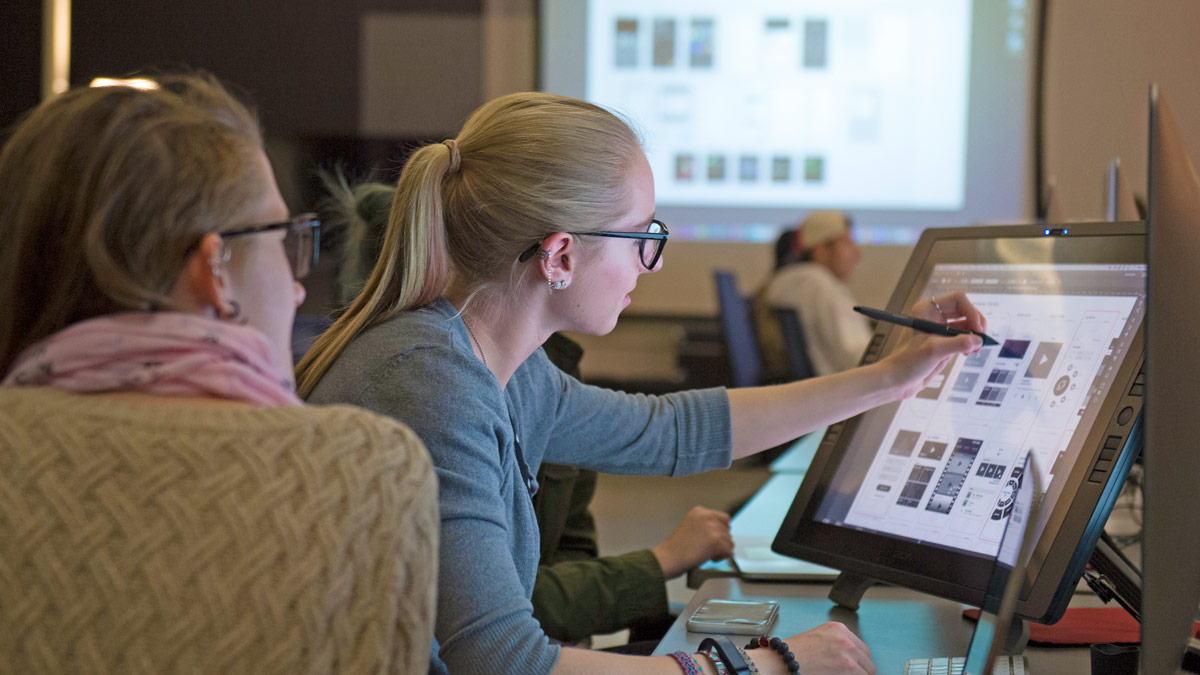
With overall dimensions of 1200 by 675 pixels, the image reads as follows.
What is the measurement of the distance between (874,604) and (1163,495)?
1.70 feet

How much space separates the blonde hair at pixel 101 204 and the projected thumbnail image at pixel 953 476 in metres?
0.81

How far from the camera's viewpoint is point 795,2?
5152 millimetres

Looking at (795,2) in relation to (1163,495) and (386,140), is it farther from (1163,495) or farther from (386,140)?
(1163,495)

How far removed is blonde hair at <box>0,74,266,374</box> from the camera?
0.68 metres

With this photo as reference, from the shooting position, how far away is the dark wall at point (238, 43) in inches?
212

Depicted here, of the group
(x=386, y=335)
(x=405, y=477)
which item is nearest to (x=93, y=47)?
(x=386, y=335)

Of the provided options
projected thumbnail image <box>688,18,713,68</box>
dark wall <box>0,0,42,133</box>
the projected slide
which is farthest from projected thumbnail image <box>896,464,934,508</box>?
dark wall <box>0,0,42,133</box>

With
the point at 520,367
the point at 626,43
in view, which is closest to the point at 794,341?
the point at 626,43

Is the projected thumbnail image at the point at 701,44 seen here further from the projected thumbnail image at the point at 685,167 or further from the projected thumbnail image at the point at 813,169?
the projected thumbnail image at the point at 813,169

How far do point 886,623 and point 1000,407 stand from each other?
0.28 metres

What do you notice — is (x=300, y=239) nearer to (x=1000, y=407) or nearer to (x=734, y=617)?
(x=734, y=617)

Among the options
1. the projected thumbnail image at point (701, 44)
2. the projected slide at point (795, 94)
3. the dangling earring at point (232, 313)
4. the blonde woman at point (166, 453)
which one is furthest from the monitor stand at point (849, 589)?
the projected thumbnail image at point (701, 44)

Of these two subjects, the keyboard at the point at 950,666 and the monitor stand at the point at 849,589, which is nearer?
the keyboard at the point at 950,666

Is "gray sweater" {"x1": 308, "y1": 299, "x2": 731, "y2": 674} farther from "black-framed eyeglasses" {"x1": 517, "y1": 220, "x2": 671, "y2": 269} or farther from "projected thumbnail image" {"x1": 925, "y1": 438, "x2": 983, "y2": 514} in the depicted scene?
"projected thumbnail image" {"x1": 925, "y1": 438, "x2": 983, "y2": 514}
